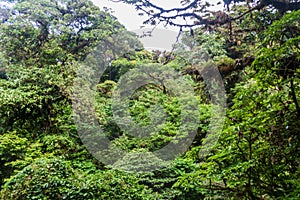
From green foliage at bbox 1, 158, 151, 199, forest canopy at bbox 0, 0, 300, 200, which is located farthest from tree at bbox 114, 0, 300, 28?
green foliage at bbox 1, 158, 151, 199

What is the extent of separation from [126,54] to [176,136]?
3.65 meters

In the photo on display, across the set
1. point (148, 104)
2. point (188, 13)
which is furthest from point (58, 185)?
point (148, 104)

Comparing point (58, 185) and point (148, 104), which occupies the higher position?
point (148, 104)

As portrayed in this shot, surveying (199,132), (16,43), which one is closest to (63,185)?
(199,132)

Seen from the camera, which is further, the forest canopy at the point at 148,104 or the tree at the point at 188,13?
the tree at the point at 188,13

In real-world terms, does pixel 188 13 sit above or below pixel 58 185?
above

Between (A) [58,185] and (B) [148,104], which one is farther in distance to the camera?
(B) [148,104]

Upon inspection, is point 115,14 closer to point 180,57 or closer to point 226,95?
point 180,57

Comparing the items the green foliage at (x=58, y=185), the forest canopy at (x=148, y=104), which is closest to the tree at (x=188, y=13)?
the forest canopy at (x=148, y=104)

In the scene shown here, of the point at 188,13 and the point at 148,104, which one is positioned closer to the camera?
the point at 188,13

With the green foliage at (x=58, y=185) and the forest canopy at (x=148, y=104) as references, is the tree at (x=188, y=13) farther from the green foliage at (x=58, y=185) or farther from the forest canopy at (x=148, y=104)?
the green foliage at (x=58, y=185)

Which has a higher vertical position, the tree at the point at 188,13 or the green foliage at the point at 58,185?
the tree at the point at 188,13

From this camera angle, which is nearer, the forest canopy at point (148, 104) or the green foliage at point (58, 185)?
the forest canopy at point (148, 104)

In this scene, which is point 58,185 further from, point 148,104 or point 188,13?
point 148,104
